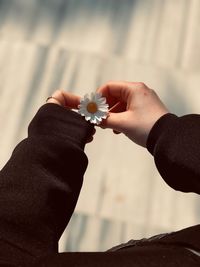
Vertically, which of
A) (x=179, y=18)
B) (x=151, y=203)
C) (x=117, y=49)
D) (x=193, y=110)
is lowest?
(x=151, y=203)

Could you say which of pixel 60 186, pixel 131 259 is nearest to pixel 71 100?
pixel 60 186

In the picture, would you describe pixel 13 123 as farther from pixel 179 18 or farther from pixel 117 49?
pixel 179 18

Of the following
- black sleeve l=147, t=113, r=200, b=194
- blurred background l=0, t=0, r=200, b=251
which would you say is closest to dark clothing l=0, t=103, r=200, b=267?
black sleeve l=147, t=113, r=200, b=194

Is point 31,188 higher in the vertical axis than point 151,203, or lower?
higher

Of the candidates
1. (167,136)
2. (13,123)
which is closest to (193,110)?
(13,123)

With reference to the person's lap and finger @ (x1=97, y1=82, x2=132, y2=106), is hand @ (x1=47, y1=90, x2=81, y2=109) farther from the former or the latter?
the person's lap

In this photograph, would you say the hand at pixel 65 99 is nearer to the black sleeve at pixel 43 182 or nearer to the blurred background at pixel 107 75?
the black sleeve at pixel 43 182

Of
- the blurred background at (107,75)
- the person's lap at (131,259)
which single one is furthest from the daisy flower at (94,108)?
the blurred background at (107,75)
